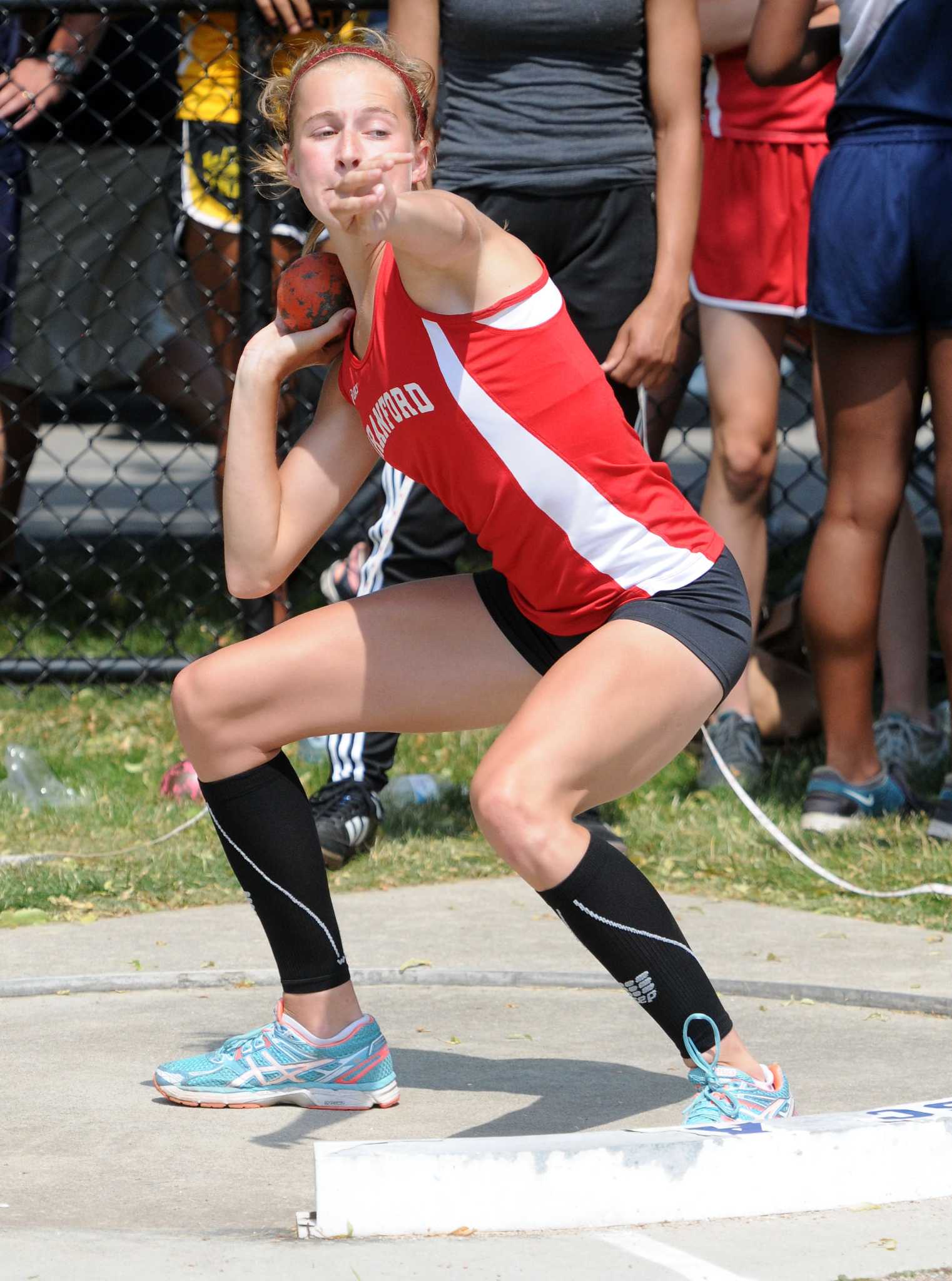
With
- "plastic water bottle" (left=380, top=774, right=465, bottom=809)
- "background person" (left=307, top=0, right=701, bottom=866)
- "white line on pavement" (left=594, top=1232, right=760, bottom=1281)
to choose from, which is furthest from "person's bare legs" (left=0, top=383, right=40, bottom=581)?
"white line on pavement" (left=594, top=1232, right=760, bottom=1281)

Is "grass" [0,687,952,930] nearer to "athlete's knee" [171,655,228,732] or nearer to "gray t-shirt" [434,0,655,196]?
"athlete's knee" [171,655,228,732]

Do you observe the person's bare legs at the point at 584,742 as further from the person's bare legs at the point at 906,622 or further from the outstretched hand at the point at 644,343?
the person's bare legs at the point at 906,622

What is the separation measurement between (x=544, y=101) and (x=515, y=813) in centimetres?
219

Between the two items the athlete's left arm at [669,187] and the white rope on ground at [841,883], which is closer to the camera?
the white rope on ground at [841,883]

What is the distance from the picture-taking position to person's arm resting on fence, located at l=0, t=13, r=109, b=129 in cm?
582

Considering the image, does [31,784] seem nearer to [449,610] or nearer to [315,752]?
[315,752]

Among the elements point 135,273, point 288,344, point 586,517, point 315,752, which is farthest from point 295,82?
point 135,273

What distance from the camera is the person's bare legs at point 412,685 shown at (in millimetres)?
2699

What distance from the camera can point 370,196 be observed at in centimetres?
249

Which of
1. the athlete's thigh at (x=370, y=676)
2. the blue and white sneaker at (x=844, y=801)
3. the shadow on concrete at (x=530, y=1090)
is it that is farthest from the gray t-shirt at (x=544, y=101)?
the shadow on concrete at (x=530, y=1090)

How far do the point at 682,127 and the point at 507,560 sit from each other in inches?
67.2

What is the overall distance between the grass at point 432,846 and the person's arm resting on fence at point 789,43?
1787 millimetres

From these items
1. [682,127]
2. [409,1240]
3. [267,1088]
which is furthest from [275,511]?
[682,127]

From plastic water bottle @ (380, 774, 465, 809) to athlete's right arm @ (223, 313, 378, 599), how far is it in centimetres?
184
